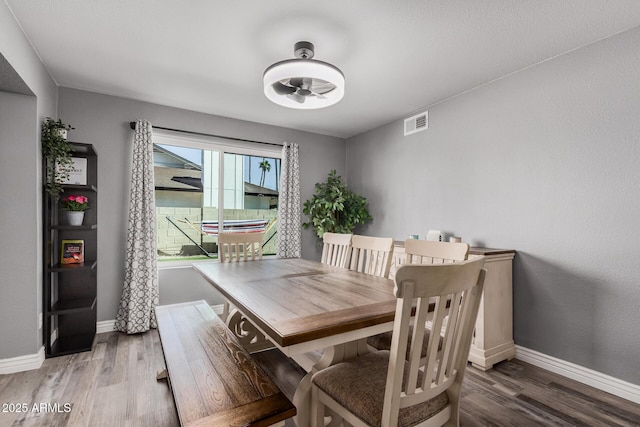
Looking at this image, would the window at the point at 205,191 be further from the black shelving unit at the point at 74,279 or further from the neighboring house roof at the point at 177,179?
the black shelving unit at the point at 74,279

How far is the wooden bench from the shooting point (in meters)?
1.13

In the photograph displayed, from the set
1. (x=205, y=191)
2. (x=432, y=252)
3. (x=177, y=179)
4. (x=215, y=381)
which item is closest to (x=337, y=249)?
(x=432, y=252)

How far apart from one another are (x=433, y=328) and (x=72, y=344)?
10.7ft

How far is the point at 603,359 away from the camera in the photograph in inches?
86.0

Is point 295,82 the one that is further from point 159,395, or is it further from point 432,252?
point 159,395

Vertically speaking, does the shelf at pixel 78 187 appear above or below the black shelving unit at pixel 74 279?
above

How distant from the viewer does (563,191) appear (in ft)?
7.94

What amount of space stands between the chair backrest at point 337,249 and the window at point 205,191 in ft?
5.68

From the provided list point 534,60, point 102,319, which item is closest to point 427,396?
point 534,60

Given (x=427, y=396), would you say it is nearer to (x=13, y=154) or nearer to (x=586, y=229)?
(x=586, y=229)

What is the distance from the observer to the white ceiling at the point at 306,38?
1948 mm

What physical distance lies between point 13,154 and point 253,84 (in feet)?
6.60

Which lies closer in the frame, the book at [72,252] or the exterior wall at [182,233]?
the book at [72,252]

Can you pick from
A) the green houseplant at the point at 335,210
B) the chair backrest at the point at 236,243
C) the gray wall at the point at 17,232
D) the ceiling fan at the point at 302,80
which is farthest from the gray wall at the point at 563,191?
the gray wall at the point at 17,232
